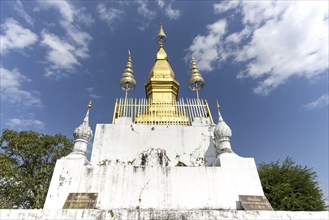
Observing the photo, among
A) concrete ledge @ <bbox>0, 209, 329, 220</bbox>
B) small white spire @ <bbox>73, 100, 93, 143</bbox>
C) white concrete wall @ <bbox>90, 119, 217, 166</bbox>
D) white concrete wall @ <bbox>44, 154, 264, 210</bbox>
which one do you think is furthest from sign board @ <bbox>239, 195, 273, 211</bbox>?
small white spire @ <bbox>73, 100, 93, 143</bbox>

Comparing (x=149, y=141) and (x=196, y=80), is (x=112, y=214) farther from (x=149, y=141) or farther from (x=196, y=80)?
(x=196, y=80)

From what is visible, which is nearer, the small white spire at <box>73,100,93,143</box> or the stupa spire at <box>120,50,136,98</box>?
the small white spire at <box>73,100,93,143</box>

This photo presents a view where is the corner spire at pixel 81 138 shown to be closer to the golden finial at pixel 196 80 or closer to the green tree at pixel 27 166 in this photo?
the golden finial at pixel 196 80

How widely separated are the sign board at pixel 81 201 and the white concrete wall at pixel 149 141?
150cm

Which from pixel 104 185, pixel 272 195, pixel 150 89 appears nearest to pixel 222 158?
pixel 104 185

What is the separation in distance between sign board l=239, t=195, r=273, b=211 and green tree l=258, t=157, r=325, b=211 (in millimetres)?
7013

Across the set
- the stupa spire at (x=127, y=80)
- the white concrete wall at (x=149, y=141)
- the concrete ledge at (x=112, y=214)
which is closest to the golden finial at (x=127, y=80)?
the stupa spire at (x=127, y=80)

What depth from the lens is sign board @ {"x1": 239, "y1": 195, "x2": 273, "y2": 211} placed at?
5324 millimetres

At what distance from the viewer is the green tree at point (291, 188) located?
37.5 feet

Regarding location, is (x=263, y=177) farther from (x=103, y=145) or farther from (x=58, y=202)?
(x=58, y=202)

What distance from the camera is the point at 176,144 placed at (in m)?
7.35

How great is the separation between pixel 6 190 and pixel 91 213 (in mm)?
12092

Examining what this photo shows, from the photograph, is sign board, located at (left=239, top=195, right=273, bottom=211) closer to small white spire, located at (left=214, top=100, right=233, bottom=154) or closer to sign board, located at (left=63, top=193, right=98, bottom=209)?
small white spire, located at (left=214, top=100, right=233, bottom=154)

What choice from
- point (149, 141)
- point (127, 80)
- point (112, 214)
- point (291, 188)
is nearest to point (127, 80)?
point (127, 80)
